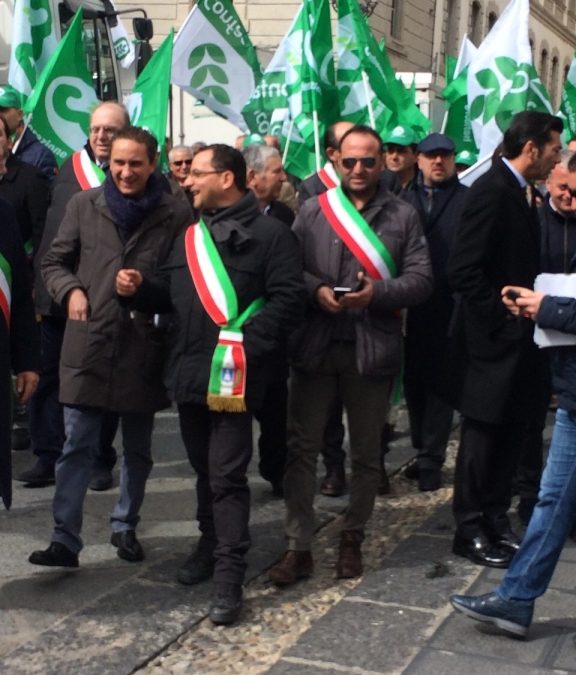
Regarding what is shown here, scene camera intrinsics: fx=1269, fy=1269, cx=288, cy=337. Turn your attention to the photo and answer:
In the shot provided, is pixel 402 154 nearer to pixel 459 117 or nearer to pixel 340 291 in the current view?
pixel 340 291

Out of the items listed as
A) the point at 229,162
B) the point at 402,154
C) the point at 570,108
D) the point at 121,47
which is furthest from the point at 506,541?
the point at 121,47

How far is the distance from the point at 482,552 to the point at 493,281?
1.15 metres

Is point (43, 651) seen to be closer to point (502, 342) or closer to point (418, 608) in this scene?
point (418, 608)

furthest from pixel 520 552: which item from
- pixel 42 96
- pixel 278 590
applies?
pixel 42 96

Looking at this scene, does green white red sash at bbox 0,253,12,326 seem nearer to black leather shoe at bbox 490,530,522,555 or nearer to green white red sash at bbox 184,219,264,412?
green white red sash at bbox 184,219,264,412

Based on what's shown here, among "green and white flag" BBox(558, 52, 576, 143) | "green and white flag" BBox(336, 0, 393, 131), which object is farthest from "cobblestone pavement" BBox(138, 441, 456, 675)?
"green and white flag" BBox(558, 52, 576, 143)

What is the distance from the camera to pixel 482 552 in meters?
5.38

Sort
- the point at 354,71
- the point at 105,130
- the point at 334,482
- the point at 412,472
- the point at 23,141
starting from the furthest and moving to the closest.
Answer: the point at 354,71 < the point at 23,141 < the point at 412,472 < the point at 334,482 < the point at 105,130

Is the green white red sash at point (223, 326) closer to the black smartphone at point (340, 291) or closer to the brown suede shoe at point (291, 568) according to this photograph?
the black smartphone at point (340, 291)

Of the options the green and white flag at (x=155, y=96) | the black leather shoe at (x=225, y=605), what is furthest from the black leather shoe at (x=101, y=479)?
the green and white flag at (x=155, y=96)

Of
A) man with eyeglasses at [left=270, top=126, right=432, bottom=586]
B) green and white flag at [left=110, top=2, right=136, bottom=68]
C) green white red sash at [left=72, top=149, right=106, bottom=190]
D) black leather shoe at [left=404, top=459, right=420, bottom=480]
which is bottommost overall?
black leather shoe at [left=404, top=459, right=420, bottom=480]

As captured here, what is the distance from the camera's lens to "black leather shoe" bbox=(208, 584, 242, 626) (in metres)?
4.61

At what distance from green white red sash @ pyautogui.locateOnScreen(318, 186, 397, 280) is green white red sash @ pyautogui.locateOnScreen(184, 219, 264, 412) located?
0.58 m

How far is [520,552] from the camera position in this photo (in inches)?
173
